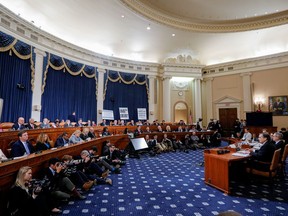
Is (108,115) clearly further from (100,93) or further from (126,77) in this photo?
(126,77)

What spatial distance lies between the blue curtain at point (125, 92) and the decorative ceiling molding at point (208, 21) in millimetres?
4184

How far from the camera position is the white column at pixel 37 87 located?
26.0 ft

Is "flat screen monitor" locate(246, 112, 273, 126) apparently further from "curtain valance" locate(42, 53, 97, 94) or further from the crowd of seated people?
"curtain valance" locate(42, 53, 97, 94)

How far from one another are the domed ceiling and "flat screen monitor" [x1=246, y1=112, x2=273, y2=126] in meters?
4.63

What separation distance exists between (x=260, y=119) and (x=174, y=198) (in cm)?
866

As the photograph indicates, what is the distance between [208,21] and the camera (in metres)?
10.9

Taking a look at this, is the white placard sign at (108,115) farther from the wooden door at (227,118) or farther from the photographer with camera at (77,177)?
the wooden door at (227,118)

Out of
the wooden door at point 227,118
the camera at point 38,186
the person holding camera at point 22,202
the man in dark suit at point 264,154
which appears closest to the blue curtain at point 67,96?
the camera at point 38,186

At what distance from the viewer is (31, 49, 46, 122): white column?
26.0 ft

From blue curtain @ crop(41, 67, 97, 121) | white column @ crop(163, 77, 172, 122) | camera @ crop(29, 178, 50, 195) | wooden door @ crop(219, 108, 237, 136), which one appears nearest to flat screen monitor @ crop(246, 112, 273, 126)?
wooden door @ crop(219, 108, 237, 136)

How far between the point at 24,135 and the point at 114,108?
8.26 meters

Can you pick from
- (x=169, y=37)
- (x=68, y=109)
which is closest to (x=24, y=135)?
(x=68, y=109)

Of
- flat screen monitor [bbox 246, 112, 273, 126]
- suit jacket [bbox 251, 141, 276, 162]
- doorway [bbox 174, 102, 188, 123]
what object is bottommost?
suit jacket [bbox 251, 141, 276, 162]

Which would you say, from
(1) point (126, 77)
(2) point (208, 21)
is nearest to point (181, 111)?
(1) point (126, 77)
